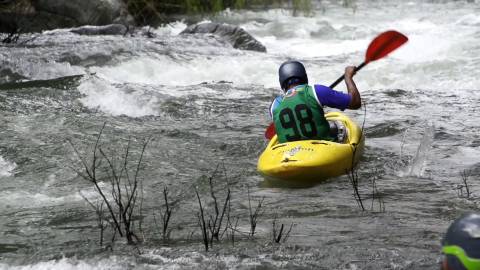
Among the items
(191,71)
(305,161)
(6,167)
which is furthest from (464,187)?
(191,71)

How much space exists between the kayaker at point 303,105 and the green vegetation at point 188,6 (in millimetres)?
7615

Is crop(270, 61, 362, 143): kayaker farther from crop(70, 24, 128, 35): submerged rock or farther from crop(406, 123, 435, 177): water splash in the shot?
crop(70, 24, 128, 35): submerged rock

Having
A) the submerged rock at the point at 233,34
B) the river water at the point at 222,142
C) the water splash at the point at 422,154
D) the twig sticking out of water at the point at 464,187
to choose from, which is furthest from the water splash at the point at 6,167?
the submerged rock at the point at 233,34

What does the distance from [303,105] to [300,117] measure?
100mm

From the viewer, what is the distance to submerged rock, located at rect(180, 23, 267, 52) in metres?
11.4

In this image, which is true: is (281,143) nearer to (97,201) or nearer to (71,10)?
(97,201)

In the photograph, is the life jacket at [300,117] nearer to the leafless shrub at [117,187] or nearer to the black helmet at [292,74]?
the black helmet at [292,74]

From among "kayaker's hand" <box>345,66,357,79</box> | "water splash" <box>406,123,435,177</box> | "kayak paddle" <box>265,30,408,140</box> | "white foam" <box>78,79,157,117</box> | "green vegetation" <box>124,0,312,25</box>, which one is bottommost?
"green vegetation" <box>124,0,312,25</box>

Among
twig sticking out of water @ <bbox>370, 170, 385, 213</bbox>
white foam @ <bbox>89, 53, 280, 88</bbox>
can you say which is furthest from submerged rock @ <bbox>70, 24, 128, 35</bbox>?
twig sticking out of water @ <bbox>370, 170, 385, 213</bbox>

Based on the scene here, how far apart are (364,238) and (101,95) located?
15.6 feet

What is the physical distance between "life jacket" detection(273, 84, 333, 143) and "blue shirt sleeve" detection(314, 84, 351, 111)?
0.03 m

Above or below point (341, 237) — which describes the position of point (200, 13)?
below

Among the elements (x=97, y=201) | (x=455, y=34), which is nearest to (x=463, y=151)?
(x=97, y=201)

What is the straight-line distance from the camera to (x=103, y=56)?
33.0 ft
